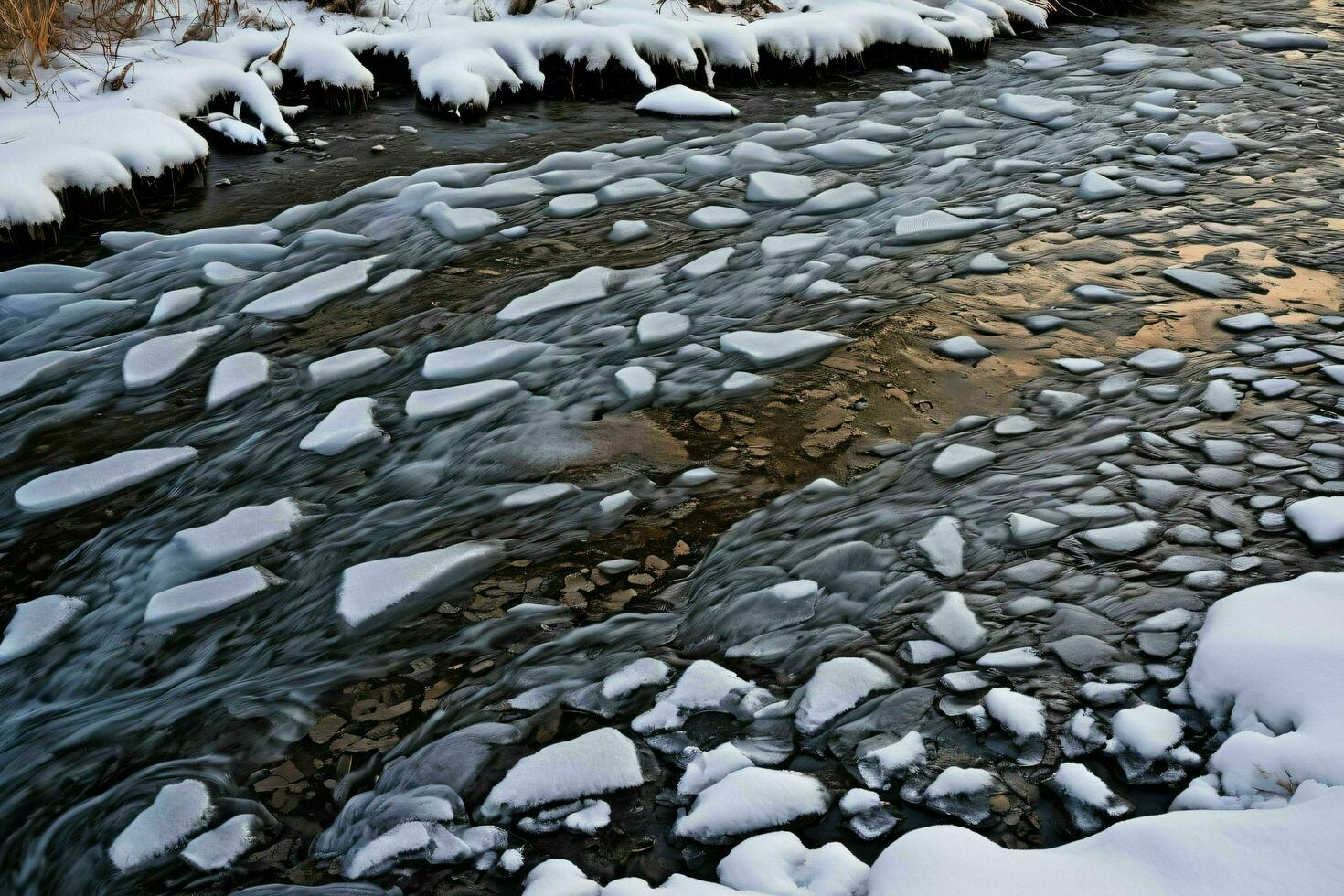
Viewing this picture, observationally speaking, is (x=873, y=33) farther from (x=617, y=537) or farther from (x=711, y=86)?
(x=617, y=537)

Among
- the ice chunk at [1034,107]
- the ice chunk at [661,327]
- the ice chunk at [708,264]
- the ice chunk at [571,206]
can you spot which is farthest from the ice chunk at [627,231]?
the ice chunk at [1034,107]

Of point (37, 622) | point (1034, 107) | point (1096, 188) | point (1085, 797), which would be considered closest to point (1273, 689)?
point (1085, 797)

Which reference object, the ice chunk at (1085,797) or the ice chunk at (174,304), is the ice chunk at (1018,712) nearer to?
the ice chunk at (1085,797)

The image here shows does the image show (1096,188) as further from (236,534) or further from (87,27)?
(87,27)

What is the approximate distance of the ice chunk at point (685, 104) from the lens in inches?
163

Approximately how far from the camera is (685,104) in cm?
416

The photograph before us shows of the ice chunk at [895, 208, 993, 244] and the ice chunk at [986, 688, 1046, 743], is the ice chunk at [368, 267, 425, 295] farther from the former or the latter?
the ice chunk at [986, 688, 1046, 743]

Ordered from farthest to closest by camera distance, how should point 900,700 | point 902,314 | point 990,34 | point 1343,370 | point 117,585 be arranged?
1. point 990,34
2. point 902,314
3. point 1343,370
4. point 117,585
5. point 900,700

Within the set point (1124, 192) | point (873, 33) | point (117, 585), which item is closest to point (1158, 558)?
point (117, 585)

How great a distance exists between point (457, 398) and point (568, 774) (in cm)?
115

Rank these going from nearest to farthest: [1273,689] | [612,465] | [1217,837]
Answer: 1. [1217,837]
2. [1273,689]
3. [612,465]

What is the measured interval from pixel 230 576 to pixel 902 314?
167cm

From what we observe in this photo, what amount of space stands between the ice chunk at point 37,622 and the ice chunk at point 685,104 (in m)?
3.05

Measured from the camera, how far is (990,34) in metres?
4.83
